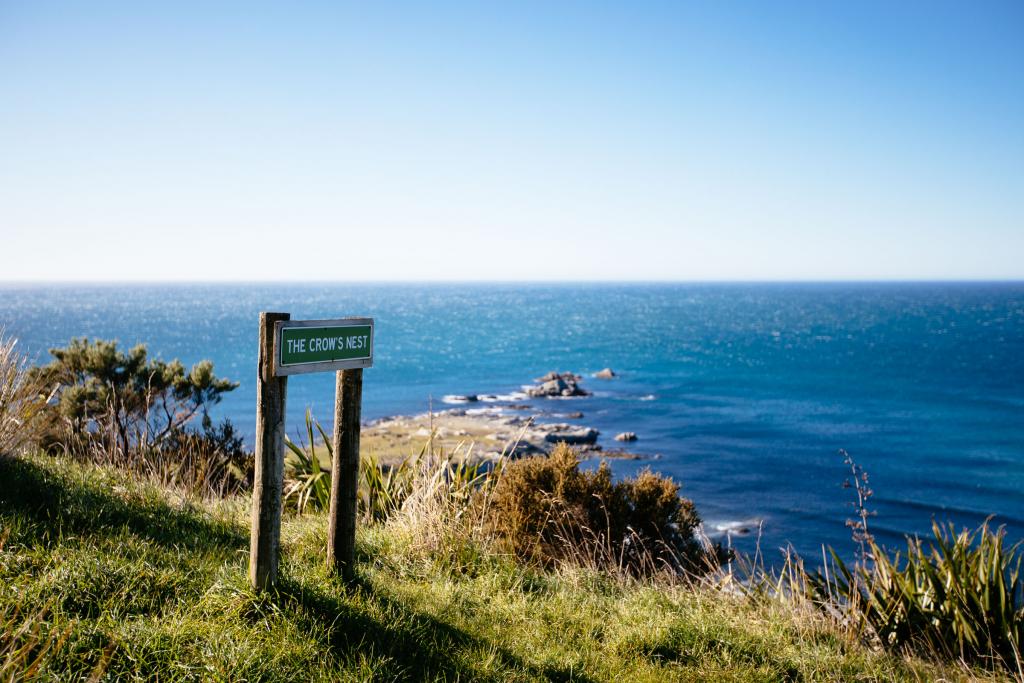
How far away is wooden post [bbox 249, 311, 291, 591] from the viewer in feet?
13.4

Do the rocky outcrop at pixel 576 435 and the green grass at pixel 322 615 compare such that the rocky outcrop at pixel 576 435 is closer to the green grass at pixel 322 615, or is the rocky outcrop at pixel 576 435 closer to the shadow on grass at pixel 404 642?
the green grass at pixel 322 615

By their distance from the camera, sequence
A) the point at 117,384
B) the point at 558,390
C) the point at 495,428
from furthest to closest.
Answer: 1. the point at 558,390
2. the point at 495,428
3. the point at 117,384

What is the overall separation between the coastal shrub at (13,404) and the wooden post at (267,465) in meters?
2.78

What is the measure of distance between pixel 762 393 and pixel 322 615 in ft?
198

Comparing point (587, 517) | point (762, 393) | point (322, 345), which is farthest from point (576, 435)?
point (322, 345)

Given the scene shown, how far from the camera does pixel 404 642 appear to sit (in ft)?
13.3

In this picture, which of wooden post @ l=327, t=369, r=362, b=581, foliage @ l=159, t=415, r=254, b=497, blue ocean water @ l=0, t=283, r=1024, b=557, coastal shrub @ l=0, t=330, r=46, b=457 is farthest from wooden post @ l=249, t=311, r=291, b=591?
blue ocean water @ l=0, t=283, r=1024, b=557

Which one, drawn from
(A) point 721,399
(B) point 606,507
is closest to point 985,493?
(A) point 721,399

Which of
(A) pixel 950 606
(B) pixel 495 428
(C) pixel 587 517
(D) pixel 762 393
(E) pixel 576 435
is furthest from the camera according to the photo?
(D) pixel 762 393

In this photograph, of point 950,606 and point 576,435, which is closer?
point 950,606

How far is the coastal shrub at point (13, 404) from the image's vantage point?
5.64 meters

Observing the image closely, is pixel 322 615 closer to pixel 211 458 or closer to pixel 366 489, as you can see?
pixel 366 489

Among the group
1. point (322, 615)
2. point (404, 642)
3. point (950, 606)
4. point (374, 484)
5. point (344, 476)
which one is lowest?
point (950, 606)

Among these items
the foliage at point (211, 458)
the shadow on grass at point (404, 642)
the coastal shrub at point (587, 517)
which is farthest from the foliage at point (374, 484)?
the shadow on grass at point (404, 642)
